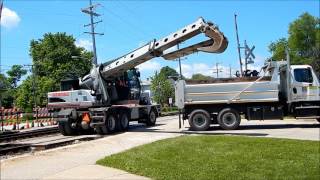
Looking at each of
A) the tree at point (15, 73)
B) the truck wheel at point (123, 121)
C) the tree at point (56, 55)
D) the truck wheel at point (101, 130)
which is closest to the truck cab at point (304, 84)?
the truck wheel at point (123, 121)

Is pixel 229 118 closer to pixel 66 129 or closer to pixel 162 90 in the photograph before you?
pixel 66 129

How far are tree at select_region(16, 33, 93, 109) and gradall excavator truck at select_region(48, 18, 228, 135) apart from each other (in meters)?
53.0

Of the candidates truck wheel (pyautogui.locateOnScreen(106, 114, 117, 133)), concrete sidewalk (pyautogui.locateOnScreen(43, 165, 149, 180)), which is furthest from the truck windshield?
concrete sidewalk (pyautogui.locateOnScreen(43, 165, 149, 180))

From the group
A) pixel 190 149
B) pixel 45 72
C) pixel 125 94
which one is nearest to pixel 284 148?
pixel 190 149

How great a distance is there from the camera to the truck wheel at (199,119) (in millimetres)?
22219

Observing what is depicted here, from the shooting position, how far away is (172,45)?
2094 cm

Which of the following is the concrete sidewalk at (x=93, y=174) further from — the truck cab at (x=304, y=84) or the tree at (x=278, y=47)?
the tree at (x=278, y=47)

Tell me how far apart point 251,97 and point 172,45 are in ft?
13.9

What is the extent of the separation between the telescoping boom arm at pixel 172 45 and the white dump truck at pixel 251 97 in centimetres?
173

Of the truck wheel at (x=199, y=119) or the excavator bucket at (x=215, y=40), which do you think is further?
the truck wheel at (x=199, y=119)

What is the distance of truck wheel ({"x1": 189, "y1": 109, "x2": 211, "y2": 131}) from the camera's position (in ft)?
72.9

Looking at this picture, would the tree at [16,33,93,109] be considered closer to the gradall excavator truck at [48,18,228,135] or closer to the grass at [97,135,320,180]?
the gradall excavator truck at [48,18,228,135]

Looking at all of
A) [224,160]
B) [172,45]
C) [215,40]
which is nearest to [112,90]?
[172,45]

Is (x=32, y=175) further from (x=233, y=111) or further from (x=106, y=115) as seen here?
(x=233, y=111)
